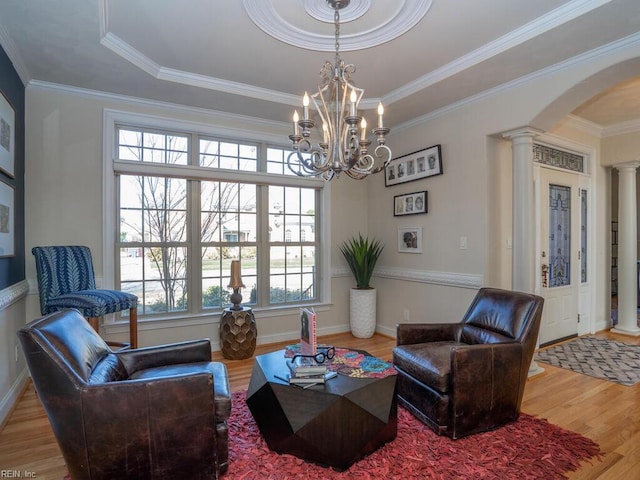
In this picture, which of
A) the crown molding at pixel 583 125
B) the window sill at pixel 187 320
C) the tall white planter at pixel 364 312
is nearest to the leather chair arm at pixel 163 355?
the window sill at pixel 187 320

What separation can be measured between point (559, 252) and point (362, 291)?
2308mm

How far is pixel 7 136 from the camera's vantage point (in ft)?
8.54

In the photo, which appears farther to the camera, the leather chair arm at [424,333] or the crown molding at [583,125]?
the crown molding at [583,125]

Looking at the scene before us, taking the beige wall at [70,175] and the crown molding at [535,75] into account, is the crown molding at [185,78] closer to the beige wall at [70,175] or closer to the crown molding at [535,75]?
the beige wall at [70,175]

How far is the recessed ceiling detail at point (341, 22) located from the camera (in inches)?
91.0

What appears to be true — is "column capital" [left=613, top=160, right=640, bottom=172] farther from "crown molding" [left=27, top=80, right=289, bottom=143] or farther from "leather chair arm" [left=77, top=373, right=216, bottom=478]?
"leather chair arm" [left=77, top=373, right=216, bottom=478]

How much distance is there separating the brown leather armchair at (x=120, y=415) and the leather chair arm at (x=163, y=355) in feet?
1.08

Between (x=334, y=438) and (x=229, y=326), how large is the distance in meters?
1.98

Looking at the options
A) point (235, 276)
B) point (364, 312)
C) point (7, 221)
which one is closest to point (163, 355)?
point (235, 276)

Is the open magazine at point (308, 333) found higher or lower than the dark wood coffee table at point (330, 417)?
higher

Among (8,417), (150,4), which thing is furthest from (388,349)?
(150,4)

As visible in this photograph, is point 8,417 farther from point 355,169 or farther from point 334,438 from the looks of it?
point 355,169

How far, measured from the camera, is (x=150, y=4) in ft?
7.42

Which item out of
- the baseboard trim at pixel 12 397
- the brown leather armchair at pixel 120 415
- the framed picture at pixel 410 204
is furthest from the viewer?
the framed picture at pixel 410 204
